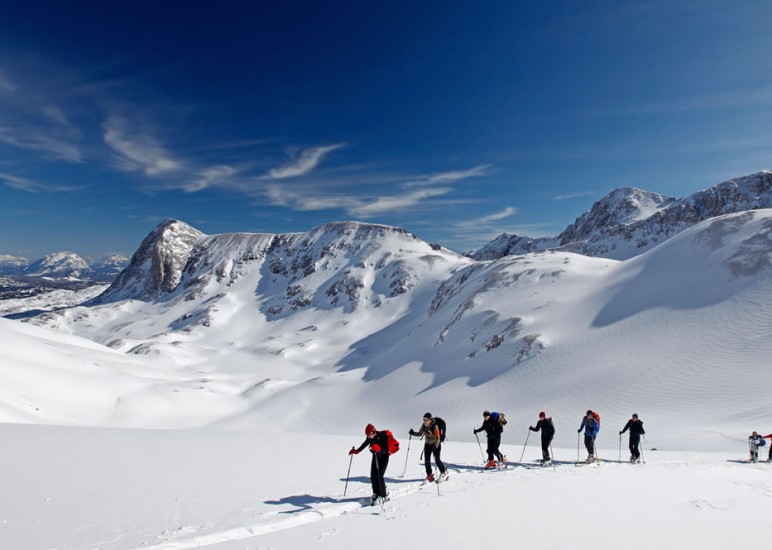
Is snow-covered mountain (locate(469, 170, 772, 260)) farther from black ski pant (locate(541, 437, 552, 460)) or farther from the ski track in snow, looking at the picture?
the ski track in snow

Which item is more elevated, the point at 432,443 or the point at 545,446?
the point at 432,443

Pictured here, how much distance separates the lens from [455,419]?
3972cm

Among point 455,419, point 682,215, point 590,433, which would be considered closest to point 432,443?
point 590,433

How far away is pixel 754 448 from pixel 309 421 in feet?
149

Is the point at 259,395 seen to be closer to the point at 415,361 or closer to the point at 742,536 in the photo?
the point at 415,361

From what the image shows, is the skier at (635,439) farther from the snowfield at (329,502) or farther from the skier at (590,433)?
the snowfield at (329,502)

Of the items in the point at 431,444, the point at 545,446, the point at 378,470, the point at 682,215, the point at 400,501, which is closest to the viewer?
the point at 378,470

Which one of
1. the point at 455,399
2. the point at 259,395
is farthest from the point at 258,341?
the point at 455,399

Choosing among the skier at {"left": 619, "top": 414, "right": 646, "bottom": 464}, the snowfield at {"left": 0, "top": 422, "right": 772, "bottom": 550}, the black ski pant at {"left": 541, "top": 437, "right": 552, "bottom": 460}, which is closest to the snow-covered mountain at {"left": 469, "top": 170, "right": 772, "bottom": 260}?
the skier at {"left": 619, "top": 414, "right": 646, "bottom": 464}

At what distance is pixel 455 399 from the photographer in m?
43.2

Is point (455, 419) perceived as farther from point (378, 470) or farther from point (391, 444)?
point (378, 470)

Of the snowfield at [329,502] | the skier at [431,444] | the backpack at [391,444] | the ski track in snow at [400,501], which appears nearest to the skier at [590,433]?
the ski track in snow at [400,501]

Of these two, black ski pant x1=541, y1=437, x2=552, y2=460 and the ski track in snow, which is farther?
black ski pant x1=541, y1=437, x2=552, y2=460

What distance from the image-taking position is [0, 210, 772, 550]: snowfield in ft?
29.0
